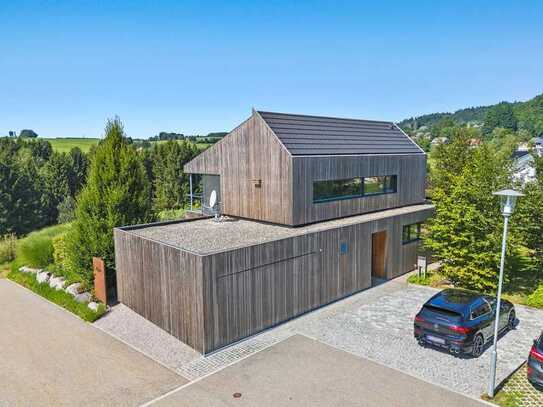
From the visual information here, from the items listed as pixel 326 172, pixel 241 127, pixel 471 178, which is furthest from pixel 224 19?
pixel 471 178

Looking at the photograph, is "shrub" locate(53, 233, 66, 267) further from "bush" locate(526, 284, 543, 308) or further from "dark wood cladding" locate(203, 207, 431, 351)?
"bush" locate(526, 284, 543, 308)

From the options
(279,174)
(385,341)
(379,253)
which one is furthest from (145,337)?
(379,253)

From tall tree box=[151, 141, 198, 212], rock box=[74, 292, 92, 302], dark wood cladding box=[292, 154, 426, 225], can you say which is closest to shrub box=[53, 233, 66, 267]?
rock box=[74, 292, 92, 302]

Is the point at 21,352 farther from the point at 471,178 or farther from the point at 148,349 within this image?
the point at 471,178

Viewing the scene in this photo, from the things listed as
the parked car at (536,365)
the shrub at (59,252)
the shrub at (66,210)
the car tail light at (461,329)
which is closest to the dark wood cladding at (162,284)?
the shrub at (59,252)

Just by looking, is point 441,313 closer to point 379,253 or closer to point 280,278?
point 280,278

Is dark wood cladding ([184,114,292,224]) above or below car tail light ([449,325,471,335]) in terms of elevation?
above
